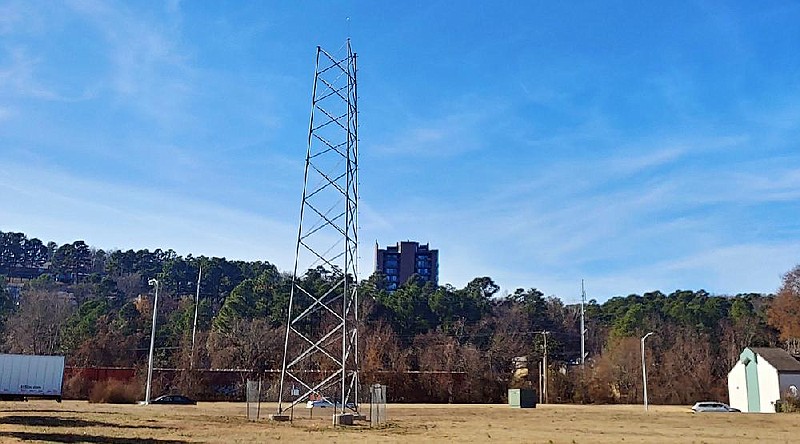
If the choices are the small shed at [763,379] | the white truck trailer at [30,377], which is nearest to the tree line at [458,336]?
the small shed at [763,379]

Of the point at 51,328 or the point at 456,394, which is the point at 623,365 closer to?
the point at 456,394

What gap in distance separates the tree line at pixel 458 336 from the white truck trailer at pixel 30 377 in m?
28.2

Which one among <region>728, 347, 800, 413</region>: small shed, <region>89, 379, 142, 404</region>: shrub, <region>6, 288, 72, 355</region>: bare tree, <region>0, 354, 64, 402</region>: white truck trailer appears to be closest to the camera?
<region>0, 354, 64, 402</region>: white truck trailer

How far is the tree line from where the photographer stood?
257 feet

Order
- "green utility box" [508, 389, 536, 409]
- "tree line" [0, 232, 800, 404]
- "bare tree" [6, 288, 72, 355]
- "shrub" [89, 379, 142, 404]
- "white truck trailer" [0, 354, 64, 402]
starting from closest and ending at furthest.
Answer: "white truck trailer" [0, 354, 64, 402] → "shrub" [89, 379, 142, 404] → "green utility box" [508, 389, 536, 409] → "tree line" [0, 232, 800, 404] → "bare tree" [6, 288, 72, 355]

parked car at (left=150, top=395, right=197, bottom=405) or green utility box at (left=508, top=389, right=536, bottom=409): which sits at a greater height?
green utility box at (left=508, top=389, right=536, bottom=409)

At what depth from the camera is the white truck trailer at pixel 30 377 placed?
46.1m

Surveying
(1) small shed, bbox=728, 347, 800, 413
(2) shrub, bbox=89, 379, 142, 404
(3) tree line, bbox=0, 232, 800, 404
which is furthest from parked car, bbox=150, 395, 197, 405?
(1) small shed, bbox=728, 347, 800, 413

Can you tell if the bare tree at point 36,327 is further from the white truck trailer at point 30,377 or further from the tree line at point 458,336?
the white truck trailer at point 30,377

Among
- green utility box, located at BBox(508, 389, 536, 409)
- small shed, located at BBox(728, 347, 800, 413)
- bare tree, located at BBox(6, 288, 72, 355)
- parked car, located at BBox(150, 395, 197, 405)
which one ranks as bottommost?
parked car, located at BBox(150, 395, 197, 405)

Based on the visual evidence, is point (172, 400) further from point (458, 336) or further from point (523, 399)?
point (458, 336)

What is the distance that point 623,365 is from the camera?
8138 centimetres

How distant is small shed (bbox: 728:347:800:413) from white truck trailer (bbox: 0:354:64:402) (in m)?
51.9

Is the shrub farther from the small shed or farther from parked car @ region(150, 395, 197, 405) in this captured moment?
the small shed
